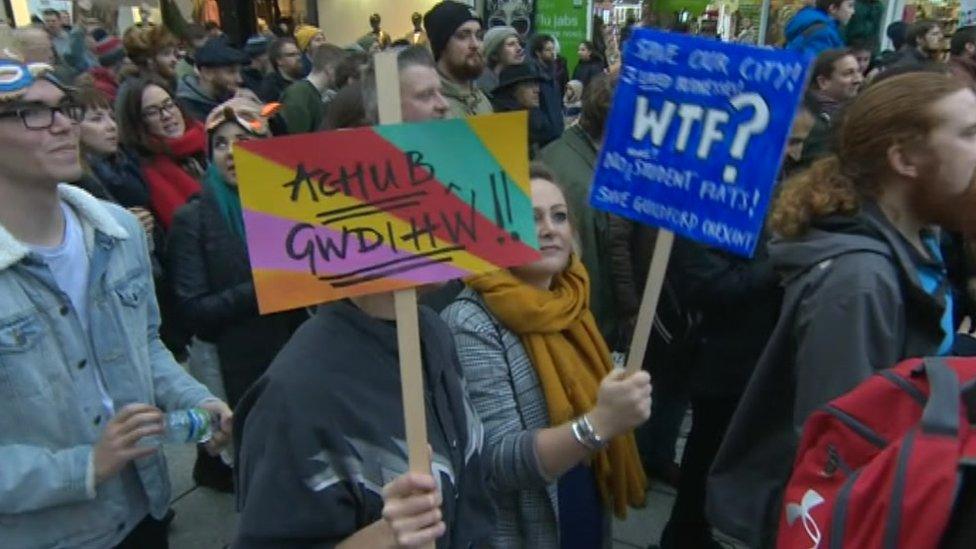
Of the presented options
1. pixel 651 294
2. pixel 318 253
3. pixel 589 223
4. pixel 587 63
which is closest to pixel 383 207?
pixel 318 253

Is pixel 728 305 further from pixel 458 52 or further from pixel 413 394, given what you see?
pixel 458 52

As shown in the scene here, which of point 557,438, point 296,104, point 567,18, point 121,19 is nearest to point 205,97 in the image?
point 296,104

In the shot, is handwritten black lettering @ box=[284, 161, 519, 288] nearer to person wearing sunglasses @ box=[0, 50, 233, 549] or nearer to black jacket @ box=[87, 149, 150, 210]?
person wearing sunglasses @ box=[0, 50, 233, 549]

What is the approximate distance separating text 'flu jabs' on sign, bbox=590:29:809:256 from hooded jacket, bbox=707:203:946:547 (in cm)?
31

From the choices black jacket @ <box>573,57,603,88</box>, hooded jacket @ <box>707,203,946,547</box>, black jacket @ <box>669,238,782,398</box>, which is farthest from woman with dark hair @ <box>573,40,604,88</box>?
hooded jacket @ <box>707,203,946,547</box>

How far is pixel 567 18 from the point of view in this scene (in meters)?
8.56

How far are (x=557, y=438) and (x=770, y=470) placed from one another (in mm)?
599

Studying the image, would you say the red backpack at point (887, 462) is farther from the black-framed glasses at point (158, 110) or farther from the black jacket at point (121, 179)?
the black-framed glasses at point (158, 110)

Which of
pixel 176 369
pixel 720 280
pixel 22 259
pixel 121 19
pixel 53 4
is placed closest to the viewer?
pixel 22 259

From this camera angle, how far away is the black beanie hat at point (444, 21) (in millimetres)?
4789

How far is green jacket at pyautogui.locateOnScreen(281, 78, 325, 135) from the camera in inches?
233

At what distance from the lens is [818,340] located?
5.72ft

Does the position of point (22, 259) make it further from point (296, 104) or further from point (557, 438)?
point (296, 104)

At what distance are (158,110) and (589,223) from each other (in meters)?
2.16
